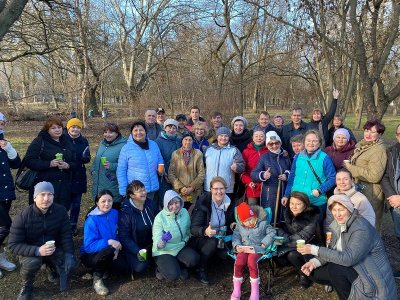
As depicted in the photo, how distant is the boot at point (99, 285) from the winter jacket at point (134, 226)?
1.34ft

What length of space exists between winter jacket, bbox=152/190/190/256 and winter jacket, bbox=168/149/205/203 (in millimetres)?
766

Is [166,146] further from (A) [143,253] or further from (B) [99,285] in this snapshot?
(B) [99,285]

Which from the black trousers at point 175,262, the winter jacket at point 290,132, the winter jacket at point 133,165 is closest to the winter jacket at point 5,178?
the winter jacket at point 133,165

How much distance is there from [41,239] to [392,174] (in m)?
4.19

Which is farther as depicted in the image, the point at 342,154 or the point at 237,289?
the point at 342,154

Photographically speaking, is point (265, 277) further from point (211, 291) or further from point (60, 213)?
point (60, 213)

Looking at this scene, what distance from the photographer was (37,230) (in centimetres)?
395

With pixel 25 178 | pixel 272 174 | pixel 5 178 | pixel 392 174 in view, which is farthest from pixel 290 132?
pixel 5 178

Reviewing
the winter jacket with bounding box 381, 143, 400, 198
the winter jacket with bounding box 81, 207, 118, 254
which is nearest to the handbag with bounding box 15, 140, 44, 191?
the winter jacket with bounding box 81, 207, 118, 254

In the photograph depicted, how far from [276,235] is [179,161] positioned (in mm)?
1717

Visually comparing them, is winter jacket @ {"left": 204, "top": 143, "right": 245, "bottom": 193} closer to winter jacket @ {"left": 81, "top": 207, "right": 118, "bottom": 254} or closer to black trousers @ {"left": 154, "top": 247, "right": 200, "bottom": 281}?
black trousers @ {"left": 154, "top": 247, "right": 200, "bottom": 281}

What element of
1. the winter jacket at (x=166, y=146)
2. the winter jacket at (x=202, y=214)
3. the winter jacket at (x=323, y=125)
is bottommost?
the winter jacket at (x=202, y=214)

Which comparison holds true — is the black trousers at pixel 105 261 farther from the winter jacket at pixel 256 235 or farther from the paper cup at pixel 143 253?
the winter jacket at pixel 256 235

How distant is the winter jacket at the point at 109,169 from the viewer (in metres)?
5.07
